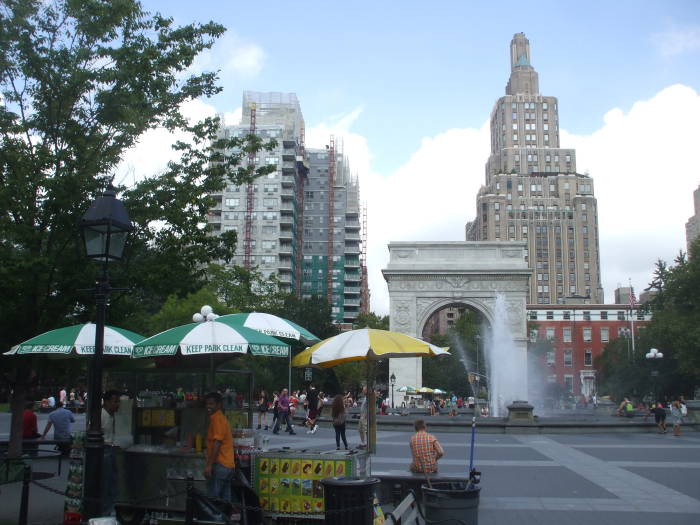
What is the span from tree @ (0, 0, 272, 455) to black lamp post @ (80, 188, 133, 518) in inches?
189

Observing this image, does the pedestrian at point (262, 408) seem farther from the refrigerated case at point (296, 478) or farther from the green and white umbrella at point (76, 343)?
the refrigerated case at point (296, 478)

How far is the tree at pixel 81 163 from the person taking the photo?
12.7 metres

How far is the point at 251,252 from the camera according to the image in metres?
82.6

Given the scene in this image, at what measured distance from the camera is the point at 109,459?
8352mm

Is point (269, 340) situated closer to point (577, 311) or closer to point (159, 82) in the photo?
point (159, 82)

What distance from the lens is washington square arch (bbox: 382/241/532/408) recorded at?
4969cm

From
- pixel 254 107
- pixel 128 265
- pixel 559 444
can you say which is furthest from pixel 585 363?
pixel 128 265

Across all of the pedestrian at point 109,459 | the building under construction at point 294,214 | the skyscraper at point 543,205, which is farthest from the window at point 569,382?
the pedestrian at point 109,459

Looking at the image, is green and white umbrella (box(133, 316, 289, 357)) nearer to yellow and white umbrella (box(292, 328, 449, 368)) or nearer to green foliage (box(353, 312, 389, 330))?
yellow and white umbrella (box(292, 328, 449, 368))

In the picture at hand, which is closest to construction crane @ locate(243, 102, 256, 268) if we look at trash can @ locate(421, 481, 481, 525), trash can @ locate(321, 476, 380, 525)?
trash can @ locate(421, 481, 481, 525)

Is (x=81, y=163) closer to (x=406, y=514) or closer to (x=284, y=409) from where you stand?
(x=406, y=514)

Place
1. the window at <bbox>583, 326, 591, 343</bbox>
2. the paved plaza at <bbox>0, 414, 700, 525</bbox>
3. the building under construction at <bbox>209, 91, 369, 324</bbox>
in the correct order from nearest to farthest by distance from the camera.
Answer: the paved plaza at <bbox>0, 414, 700, 525</bbox> → the building under construction at <bbox>209, 91, 369, 324</bbox> → the window at <bbox>583, 326, 591, 343</bbox>

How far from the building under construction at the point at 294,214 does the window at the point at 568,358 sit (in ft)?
91.4

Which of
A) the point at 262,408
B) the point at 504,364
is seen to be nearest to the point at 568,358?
the point at 504,364
